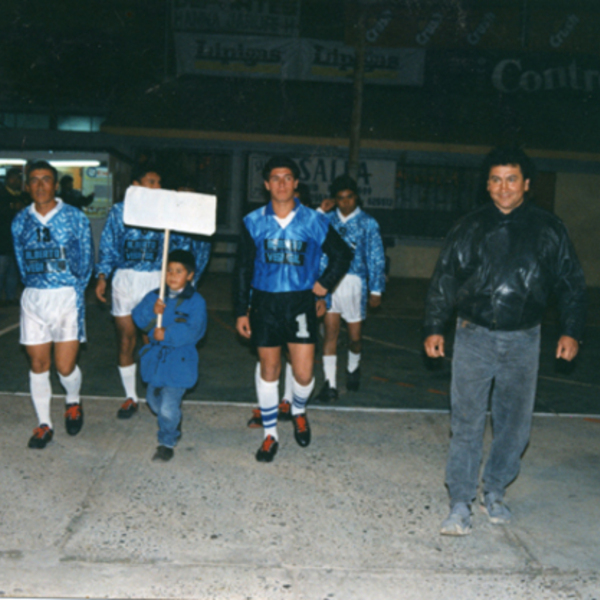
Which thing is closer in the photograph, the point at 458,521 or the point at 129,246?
the point at 458,521

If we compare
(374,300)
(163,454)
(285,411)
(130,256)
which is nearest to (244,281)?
(130,256)

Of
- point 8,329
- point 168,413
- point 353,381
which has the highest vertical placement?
point 168,413

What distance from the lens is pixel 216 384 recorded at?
7.99 metres

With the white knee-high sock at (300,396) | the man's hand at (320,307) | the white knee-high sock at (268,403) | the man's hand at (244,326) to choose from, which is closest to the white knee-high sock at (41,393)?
the man's hand at (244,326)

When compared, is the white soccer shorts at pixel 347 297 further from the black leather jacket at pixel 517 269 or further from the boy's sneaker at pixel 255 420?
the black leather jacket at pixel 517 269

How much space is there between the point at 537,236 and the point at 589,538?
1714 mm

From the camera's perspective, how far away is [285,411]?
6730 millimetres

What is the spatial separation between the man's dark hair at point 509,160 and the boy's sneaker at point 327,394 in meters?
3.43

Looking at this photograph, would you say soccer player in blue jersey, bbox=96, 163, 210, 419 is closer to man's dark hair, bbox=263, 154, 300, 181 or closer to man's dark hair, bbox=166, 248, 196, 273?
man's dark hair, bbox=166, 248, 196, 273

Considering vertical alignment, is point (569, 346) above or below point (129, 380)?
above

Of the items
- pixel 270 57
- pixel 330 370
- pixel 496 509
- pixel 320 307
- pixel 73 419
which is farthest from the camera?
pixel 270 57

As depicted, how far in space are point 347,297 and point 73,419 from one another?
286cm

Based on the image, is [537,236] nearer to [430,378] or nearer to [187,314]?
[187,314]

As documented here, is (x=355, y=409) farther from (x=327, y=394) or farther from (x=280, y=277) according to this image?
(x=280, y=277)
